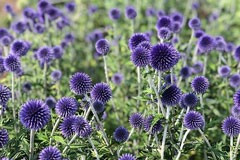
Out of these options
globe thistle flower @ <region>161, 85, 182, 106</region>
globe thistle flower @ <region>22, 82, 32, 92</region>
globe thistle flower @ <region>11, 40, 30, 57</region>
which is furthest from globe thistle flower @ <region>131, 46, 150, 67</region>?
globe thistle flower @ <region>22, 82, 32, 92</region>

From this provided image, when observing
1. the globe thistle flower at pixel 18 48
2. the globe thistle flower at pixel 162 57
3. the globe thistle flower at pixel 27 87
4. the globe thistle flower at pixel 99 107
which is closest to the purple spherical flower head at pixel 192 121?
the globe thistle flower at pixel 162 57

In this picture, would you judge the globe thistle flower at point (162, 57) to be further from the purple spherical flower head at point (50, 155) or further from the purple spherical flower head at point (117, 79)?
the purple spherical flower head at point (117, 79)

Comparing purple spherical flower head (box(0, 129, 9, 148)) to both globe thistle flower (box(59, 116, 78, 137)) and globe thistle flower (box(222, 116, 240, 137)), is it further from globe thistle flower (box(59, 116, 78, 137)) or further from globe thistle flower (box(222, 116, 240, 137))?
globe thistle flower (box(222, 116, 240, 137))

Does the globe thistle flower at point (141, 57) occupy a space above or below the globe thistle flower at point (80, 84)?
above

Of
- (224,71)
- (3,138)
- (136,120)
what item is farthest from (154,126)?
(224,71)

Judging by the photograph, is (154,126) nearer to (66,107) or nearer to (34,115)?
(66,107)

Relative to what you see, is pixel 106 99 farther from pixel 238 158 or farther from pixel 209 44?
pixel 209 44
